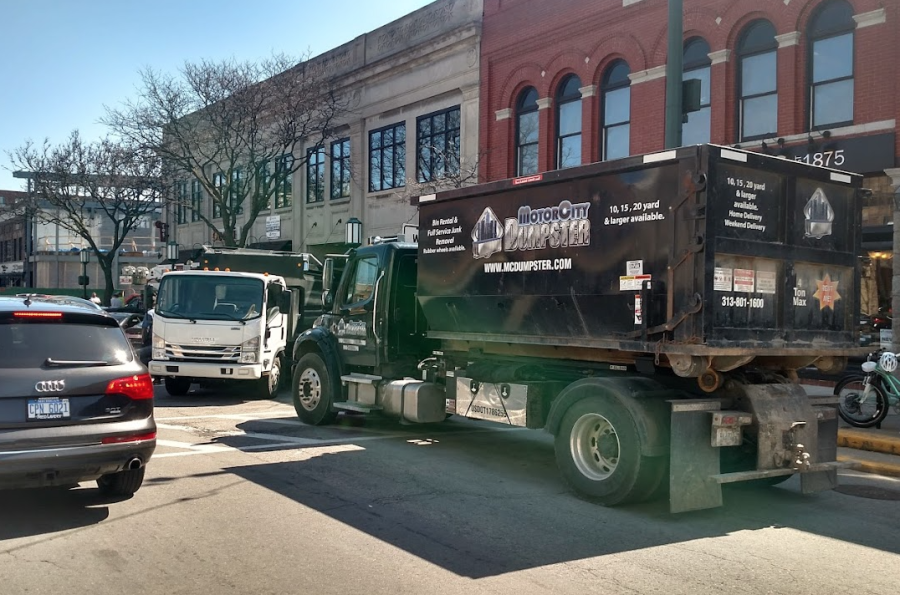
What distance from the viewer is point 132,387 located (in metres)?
6.60

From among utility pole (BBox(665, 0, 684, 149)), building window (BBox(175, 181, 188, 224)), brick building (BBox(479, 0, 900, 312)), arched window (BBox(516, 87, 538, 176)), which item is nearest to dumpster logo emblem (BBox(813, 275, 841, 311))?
utility pole (BBox(665, 0, 684, 149))

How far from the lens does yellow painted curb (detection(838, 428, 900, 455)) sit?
10477mm

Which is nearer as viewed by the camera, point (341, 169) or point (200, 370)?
point (200, 370)

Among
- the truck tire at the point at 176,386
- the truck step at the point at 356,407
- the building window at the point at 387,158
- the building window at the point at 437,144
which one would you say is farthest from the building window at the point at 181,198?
the truck step at the point at 356,407

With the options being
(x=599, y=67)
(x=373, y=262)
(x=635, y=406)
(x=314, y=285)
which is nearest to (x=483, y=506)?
(x=635, y=406)

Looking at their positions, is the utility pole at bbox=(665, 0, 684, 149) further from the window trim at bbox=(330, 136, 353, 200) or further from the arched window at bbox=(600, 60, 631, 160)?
the window trim at bbox=(330, 136, 353, 200)

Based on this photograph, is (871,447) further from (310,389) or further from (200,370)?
(200,370)

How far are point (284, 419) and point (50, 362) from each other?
6470mm

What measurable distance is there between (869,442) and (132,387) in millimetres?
9076

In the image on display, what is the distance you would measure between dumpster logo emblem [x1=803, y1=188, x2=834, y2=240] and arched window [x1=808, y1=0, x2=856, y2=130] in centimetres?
970

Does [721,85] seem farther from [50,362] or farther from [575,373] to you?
[50,362]

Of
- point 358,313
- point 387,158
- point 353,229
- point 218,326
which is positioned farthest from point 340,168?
point 358,313

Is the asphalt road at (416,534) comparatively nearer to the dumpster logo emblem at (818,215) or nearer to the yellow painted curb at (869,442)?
the yellow painted curb at (869,442)

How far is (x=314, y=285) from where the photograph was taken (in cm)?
1778
